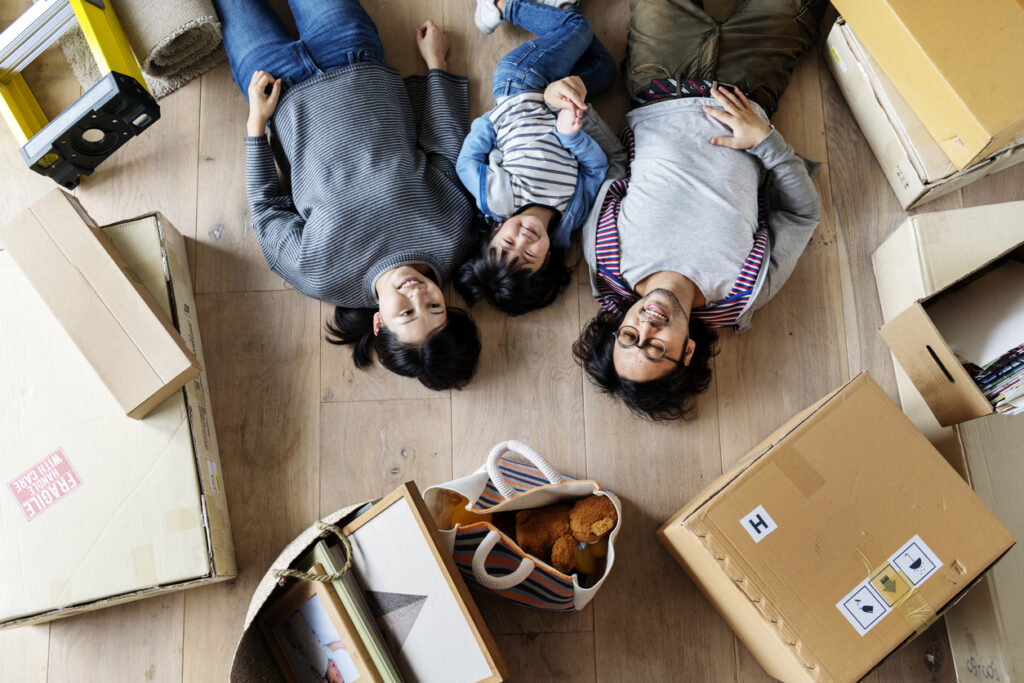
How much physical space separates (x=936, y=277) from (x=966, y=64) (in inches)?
13.1

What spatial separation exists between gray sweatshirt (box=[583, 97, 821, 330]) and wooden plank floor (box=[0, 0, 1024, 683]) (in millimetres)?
122

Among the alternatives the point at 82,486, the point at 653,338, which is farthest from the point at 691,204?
the point at 82,486

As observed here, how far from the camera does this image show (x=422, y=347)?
3.77 feet

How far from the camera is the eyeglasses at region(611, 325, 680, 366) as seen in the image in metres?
1.08

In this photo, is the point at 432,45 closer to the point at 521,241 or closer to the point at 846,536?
the point at 521,241

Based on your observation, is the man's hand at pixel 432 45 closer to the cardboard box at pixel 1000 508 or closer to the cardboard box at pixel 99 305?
the cardboard box at pixel 99 305

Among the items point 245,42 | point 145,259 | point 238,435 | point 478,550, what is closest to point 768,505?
point 478,550

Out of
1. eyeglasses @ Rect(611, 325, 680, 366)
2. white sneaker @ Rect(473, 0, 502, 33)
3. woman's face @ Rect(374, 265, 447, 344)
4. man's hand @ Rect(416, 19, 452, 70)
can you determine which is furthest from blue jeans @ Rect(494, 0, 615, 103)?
eyeglasses @ Rect(611, 325, 680, 366)

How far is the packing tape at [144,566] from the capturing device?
1062mm

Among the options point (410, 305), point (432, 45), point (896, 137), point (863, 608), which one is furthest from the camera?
point (432, 45)

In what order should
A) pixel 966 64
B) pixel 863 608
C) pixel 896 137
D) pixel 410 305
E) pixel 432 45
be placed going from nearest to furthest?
pixel 863 608 < pixel 966 64 < pixel 410 305 < pixel 896 137 < pixel 432 45

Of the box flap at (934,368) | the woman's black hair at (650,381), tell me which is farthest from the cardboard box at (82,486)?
the box flap at (934,368)

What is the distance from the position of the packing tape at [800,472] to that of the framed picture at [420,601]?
445mm

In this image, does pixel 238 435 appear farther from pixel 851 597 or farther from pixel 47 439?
pixel 851 597
